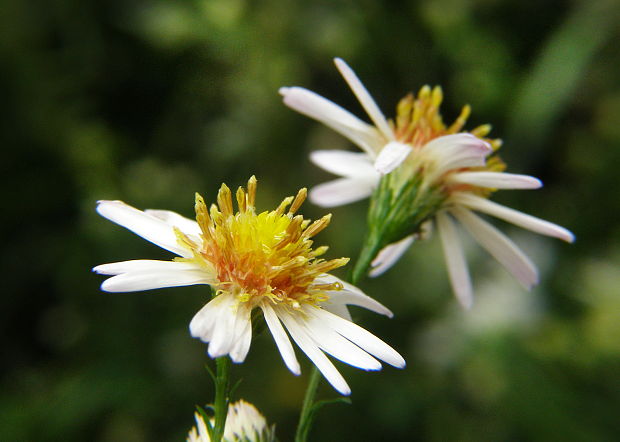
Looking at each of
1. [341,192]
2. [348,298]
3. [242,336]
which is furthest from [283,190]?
[242,336]

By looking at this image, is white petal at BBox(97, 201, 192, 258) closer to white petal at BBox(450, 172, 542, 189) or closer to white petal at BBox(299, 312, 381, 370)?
white petal at BBox(299, 312, 381, 370)

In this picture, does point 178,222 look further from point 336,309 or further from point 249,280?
point 336,309

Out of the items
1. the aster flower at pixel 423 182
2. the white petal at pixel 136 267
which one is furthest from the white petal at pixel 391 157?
the white petal at pixel 136 267

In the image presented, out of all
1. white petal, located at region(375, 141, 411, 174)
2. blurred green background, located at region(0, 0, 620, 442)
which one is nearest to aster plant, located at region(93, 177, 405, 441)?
white petal, located at region(375, 141, 411, 174)

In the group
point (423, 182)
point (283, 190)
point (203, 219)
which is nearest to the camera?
point (203, 219)

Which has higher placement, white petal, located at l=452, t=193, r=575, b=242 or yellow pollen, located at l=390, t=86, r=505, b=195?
yellow pollen, located at l=390, t=86, r=505, b=195
